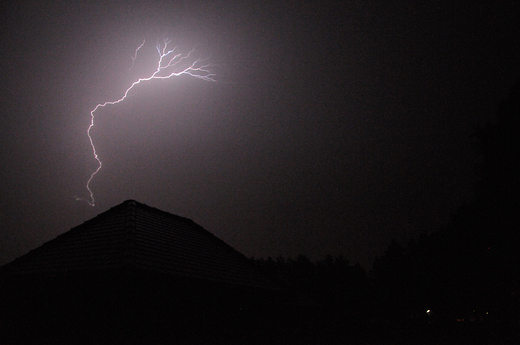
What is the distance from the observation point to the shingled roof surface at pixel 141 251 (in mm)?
5438

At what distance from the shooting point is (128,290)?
5.02 meters

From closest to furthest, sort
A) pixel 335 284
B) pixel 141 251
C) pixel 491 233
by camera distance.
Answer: pixel 141 251, pixel 491 233, pixel 335 284

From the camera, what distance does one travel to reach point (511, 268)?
13.8 meters

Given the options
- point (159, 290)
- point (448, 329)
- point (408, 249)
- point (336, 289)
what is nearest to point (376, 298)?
point (336, 289)

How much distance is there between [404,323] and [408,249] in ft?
114

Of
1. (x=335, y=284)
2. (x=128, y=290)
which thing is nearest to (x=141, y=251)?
(x=128, y=290)

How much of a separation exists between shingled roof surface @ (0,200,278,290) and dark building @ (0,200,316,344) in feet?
0.11

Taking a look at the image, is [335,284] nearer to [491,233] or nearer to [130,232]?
[491,233]

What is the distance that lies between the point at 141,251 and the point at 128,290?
83 cm

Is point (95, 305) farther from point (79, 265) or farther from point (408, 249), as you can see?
point (408, 249)

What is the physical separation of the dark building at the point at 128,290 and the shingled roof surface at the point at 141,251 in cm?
3

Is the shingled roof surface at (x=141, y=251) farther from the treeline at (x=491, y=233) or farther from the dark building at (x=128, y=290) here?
the treeline at (x=491, y=233)

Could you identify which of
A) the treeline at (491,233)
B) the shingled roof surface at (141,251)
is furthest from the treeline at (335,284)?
the shingled roof surface at (141,251)

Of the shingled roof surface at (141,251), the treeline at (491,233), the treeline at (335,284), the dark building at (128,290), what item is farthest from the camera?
the treeline at (335,284)
